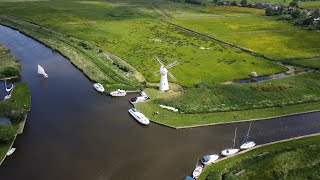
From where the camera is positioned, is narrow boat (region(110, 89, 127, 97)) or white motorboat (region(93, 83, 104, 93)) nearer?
narrow boat (region(110, 89, 127, 97))

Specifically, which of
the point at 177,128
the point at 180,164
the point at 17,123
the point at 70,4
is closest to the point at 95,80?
the point at 17,123

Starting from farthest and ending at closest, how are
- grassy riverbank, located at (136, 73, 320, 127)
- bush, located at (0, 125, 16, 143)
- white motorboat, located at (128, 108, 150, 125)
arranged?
grassy riverbank, located at (136, 73, 320, 127) → white motorboat, located at (128, 108, 150, 125) → bush, located at (0, 125, 16, 143)

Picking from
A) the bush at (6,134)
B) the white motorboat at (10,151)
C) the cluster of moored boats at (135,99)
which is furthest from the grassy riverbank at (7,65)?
the white motorboat at (10,151)

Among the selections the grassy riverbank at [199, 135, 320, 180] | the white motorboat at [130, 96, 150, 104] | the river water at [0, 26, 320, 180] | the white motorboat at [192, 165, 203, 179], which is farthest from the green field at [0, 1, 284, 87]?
the white motorboat at [192, 165, 203, 179]

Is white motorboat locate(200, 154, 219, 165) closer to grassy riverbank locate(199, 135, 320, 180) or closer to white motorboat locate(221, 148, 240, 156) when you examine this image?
grassy riverbank locate(199, 135, 320, 180)

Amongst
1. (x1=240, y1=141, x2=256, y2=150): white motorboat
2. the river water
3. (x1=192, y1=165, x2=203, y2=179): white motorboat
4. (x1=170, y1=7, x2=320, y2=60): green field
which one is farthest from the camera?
(x1=170, y1=7, x2=320, y2=60): green field

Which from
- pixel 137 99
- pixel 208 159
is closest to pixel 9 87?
pixel 137 99

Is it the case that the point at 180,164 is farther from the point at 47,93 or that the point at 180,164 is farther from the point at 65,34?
the point at 65,34

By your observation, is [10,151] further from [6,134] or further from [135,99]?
[135,99]
